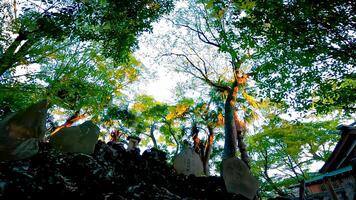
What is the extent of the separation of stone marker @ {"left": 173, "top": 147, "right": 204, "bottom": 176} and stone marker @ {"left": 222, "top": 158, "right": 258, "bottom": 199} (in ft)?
6.45

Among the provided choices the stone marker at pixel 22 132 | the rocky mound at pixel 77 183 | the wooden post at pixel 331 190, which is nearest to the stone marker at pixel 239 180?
the rocky mound at pixel 77 183

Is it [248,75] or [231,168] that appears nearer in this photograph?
[231,168]

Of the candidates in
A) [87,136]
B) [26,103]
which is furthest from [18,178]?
[26,103]

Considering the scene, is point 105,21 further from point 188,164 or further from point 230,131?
point 230,131

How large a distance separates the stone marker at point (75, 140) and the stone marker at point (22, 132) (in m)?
0.87

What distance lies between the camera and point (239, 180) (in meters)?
5.72

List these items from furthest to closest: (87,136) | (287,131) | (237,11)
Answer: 1. (287,131)
2. (237,11)
3. (87,136)

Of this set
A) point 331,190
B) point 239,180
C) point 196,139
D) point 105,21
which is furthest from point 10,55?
point 331,190

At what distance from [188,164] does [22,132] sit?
4671 mm

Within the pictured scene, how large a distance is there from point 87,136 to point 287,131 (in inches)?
547

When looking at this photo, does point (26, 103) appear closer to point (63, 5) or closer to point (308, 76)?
point (63, 5)

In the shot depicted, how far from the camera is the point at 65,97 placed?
1412cm

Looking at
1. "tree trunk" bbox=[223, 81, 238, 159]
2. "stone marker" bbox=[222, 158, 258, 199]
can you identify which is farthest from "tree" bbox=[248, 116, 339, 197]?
"stone marker" bbox=[222, 158, 258, 199]

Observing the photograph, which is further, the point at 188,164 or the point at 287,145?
the point at 287,145
